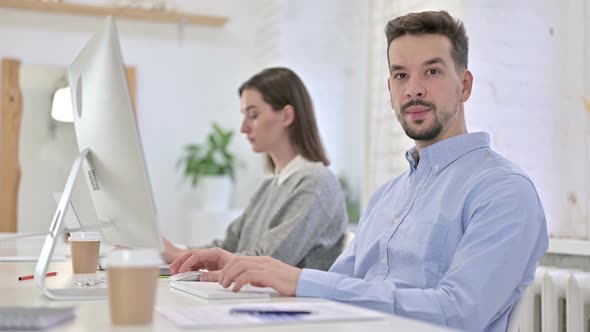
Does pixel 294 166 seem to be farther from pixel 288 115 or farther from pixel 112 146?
pixel 112 146

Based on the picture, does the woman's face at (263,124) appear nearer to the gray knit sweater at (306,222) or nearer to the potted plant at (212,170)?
the gray knit sweater at (306,222)

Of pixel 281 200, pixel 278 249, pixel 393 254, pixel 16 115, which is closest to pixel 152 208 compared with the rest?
pixel 393 254

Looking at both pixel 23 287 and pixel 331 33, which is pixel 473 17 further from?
pixel 331 33

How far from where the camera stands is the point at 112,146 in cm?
121

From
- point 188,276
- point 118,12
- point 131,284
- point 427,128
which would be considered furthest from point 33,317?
point 118,12

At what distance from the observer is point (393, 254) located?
158 centimetres

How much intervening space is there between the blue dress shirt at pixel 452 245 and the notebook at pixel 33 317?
1.53ft

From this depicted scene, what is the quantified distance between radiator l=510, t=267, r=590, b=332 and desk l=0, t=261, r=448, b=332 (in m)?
0.94

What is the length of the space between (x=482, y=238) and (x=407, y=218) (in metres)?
0.28

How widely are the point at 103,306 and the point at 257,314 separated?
28 cm

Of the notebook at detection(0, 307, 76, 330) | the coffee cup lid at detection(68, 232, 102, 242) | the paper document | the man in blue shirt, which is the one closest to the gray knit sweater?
the man in blue shirt

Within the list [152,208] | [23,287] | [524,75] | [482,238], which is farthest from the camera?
[524,75]

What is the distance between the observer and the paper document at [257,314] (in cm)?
99

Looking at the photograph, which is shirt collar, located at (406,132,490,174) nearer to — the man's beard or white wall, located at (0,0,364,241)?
the man's beard
